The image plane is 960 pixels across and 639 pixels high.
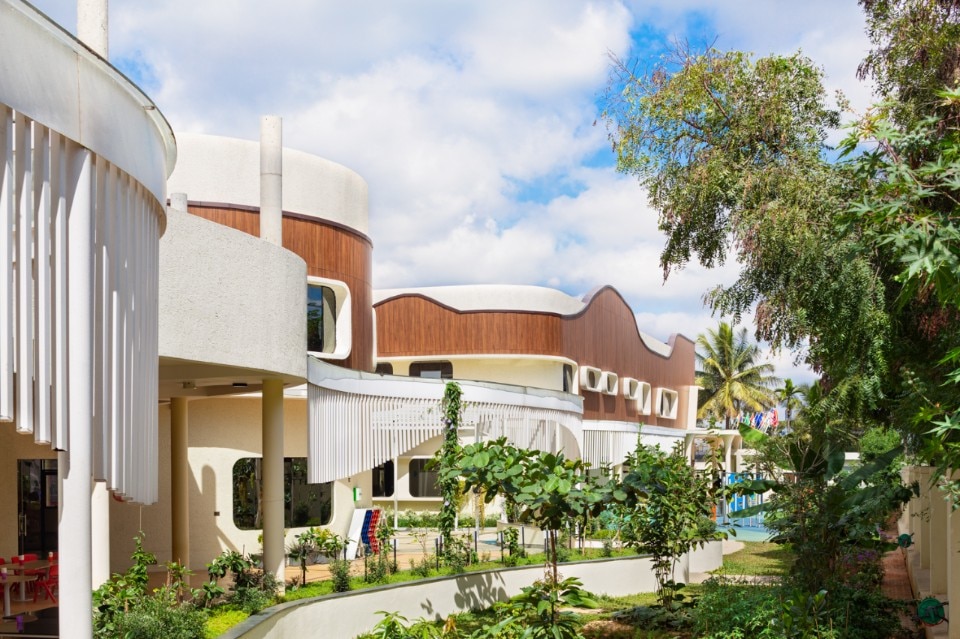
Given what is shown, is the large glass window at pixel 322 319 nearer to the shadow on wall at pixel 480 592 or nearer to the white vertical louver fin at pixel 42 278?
the shadow on wall at pixel 480 592

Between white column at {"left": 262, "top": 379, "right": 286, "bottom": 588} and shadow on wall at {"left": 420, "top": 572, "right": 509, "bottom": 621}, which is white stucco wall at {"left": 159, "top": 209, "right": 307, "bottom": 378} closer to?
white column at {"left": 262, "top": 379, "right": 286, "bottom": 588}

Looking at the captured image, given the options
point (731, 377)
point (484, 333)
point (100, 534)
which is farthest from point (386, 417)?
point (731, 377)

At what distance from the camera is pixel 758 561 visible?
25.8 meters

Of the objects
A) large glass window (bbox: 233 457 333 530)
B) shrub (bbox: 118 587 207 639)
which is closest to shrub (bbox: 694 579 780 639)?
shrub (bbox: 118 587 207 639)

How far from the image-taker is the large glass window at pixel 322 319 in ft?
72.2

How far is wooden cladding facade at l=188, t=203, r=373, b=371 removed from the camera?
21.0 metres

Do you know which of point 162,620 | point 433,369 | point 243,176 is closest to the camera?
point 162,620

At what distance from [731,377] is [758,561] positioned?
38849 mm

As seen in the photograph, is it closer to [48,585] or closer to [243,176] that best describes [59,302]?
[48,585]

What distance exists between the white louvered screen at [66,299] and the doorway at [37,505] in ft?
41.0

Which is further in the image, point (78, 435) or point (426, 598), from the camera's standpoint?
point (426, 598)

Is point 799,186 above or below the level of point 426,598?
above

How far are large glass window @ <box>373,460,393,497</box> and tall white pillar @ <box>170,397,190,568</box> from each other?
47.0ft

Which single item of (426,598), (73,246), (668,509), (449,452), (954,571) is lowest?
(426,598)
